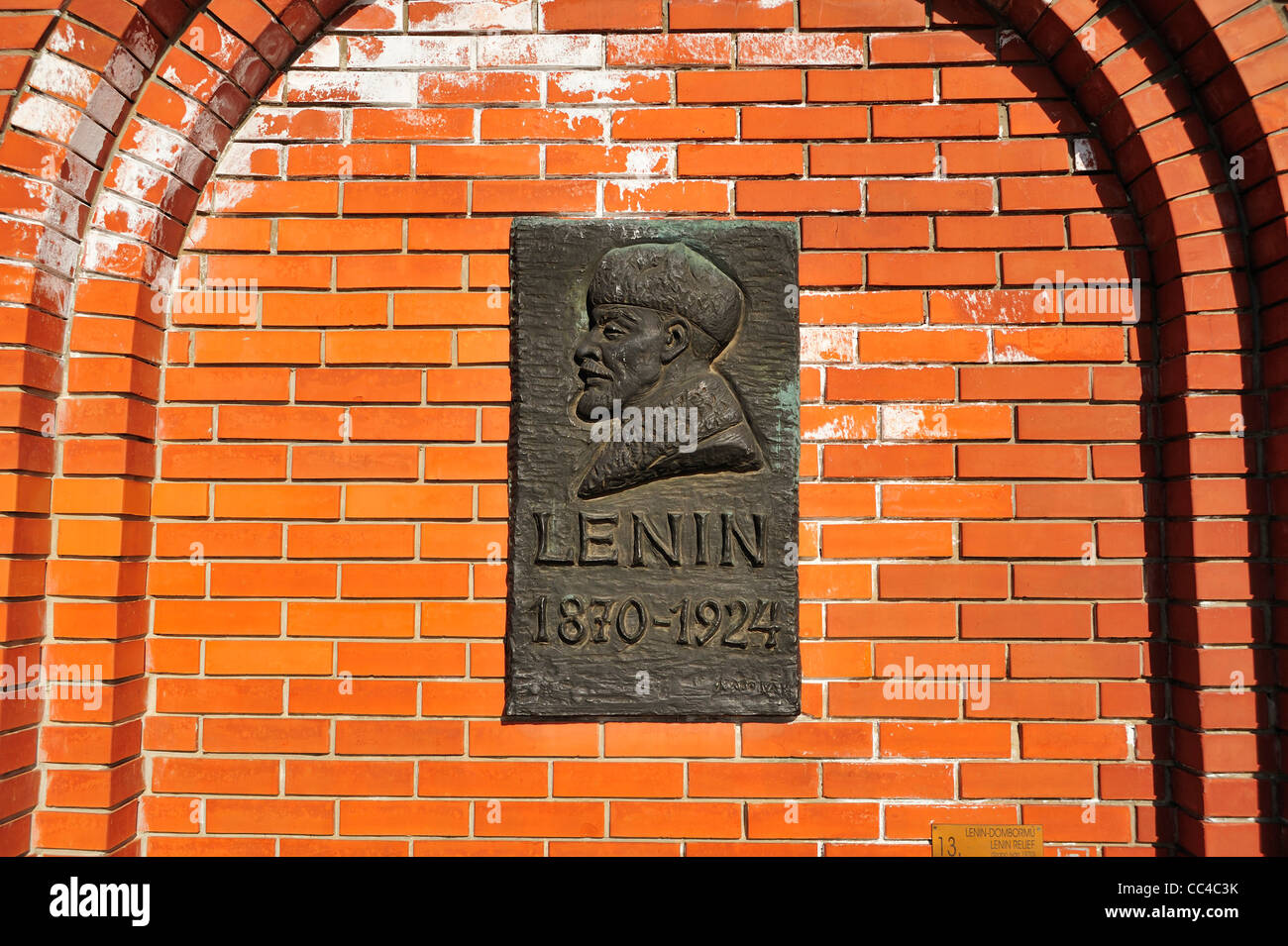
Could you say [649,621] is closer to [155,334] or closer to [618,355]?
[618,355]

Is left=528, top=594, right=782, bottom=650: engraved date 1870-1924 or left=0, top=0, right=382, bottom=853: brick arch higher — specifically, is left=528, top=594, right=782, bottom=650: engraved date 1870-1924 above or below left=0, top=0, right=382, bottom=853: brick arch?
below

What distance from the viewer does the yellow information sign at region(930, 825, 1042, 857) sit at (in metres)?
1.77

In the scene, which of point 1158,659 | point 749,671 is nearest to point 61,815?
point 749,671

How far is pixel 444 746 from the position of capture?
181 centimetres

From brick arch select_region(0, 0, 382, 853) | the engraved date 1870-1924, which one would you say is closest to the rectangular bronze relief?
the engraved date 1870-1924

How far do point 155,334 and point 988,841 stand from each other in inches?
92.4

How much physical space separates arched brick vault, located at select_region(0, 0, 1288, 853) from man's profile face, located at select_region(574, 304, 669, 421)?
3.48 feet

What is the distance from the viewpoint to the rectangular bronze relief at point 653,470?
179 cm

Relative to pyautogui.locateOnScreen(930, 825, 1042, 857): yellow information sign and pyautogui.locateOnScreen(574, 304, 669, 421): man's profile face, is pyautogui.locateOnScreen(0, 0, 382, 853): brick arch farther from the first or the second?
pyautogui.locateOnScreen(930, 825, 1042, 857): yellow information sign

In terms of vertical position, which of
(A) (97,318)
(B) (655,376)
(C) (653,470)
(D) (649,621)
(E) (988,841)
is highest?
(A) (97,318)

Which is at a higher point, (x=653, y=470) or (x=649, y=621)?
(x=653, y=470)

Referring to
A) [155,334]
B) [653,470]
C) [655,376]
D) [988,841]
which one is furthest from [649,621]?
[155,334]

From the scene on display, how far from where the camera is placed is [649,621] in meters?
1.79

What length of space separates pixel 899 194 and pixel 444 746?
1.76 m
